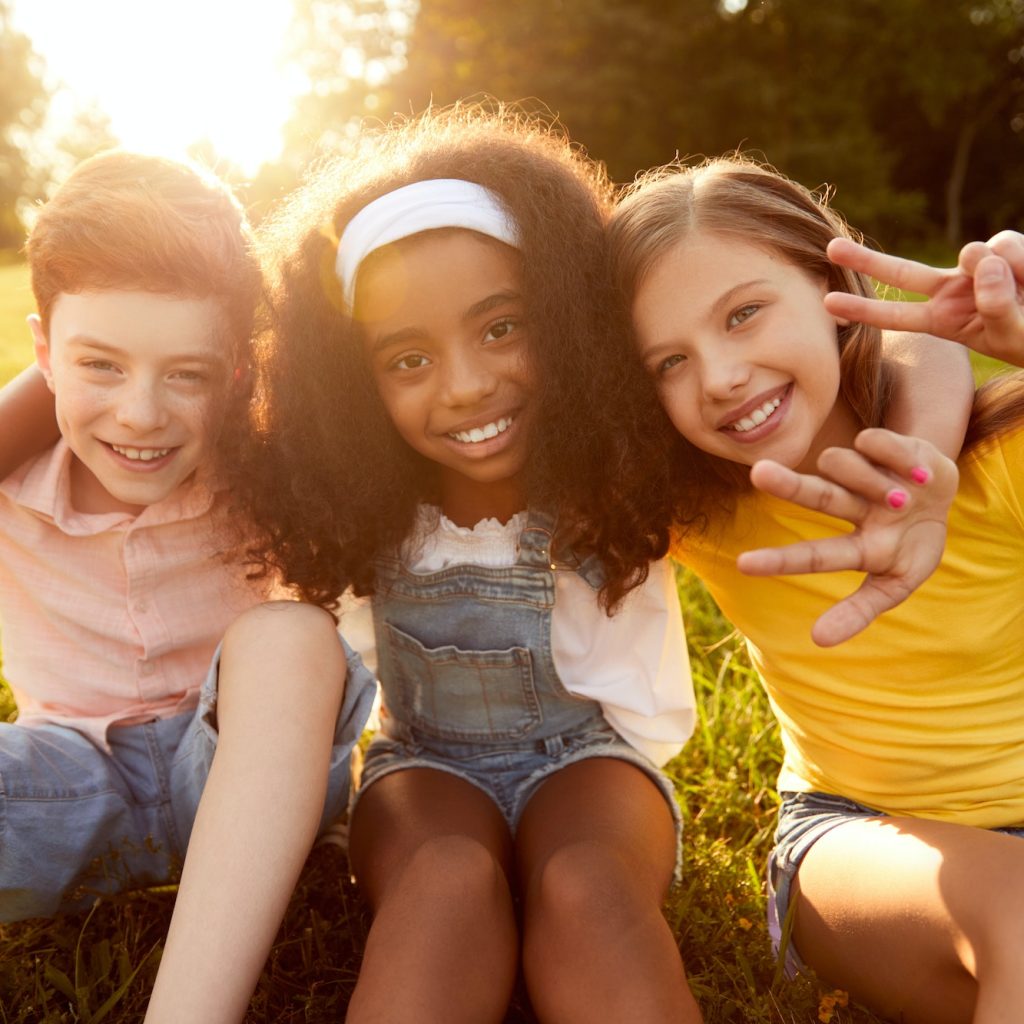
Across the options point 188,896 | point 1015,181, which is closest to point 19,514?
point 188,896

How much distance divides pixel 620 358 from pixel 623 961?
0.95 metres

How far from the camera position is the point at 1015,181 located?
68.9ft

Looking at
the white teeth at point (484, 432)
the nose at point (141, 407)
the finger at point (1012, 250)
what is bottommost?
the nose at point (141, 407)

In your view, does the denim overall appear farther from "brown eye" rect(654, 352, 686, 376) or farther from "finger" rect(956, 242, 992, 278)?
"finger" rect(956, 242, 992, 278)

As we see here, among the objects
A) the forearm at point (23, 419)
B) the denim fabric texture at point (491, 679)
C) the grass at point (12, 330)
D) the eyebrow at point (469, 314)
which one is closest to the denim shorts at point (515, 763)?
the denim fabric texture at point (491, 679)

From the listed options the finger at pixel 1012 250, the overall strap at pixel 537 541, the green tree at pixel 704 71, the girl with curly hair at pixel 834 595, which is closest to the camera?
the finger at pixel 1012 250

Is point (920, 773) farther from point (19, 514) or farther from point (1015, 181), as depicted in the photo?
point (1015, 181)

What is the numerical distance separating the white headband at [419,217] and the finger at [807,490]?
0.72m

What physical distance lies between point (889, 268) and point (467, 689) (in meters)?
1.04

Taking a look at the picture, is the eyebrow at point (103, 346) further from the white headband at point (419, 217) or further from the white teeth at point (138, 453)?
the white headband at point (419, 217)

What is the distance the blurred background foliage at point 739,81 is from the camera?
1667 centimetres

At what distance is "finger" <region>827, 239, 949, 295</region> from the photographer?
1362 millimetres

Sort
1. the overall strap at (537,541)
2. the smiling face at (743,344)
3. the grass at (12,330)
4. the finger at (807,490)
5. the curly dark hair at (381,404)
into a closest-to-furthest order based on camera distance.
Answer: the finger at (807,490) < the smiling face at (743,344) < the curly dark hair at (381,404) < the overall strap at (537,541) < the grass at (12,330)

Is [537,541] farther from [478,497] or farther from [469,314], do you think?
[469,314]
